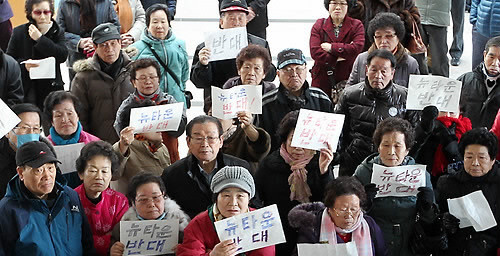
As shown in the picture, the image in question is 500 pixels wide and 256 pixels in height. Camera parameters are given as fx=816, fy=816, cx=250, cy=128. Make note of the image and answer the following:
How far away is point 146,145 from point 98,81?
97 cm

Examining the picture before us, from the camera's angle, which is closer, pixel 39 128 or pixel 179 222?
pixel 179 222

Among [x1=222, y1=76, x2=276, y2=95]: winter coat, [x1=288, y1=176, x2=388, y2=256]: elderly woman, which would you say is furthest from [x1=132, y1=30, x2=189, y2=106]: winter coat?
[x1=288, y1=176, x2=388, y2=256]: elderly woman

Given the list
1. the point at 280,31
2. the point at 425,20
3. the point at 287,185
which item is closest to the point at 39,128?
the point at 287,185

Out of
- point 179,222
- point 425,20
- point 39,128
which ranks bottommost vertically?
point 179,222

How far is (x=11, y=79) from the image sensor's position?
21.4 ft

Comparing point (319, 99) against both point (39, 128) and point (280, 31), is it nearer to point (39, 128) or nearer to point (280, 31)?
point (39, 128)

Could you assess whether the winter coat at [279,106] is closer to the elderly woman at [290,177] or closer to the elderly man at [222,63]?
the elderly woman at [290,177]

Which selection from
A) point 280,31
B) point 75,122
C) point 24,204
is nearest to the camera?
point 24,204

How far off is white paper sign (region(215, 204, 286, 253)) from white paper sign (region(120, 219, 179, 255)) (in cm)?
38

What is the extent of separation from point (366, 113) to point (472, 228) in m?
1.14

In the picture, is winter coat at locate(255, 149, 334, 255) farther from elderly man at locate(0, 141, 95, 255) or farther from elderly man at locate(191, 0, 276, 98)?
elderly man at locate(191, 0, 276, 98)

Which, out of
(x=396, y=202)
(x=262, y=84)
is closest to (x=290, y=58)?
(x=262, y=84)

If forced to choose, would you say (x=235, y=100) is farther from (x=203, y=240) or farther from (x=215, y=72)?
(x=203, y=240)

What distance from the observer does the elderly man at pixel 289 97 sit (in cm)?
584
